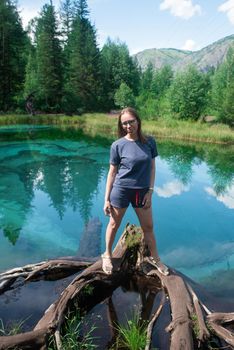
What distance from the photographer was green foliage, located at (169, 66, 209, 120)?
109 feet

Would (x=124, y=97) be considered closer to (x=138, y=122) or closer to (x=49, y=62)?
(x=49, y=62)

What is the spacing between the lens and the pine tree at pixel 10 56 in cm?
3484

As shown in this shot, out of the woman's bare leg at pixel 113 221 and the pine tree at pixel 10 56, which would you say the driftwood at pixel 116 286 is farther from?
the pine tree at pixel 10 56

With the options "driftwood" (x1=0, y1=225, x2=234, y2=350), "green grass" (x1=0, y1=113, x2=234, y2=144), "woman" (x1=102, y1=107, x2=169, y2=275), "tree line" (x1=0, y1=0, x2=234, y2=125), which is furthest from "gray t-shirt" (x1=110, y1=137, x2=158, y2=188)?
"tree line" (x1=0, y1=0, x2=234, y2=125)

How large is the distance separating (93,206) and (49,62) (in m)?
29.8

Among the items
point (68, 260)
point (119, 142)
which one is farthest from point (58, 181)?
point (119, 142)

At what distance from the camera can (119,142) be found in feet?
12.2

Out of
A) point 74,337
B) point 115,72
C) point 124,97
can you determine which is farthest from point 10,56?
point 74,337

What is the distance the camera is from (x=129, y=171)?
3.70 m

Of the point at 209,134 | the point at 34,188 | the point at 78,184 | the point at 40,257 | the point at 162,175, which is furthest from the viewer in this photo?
the point at 209,134

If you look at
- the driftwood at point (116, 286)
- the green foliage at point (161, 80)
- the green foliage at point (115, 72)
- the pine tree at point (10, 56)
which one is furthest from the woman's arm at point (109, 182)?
the green foliage at point (161, 80)

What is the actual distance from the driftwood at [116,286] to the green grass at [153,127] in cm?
2038

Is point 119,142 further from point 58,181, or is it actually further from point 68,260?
point 58,181

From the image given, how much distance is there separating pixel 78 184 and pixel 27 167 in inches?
129
